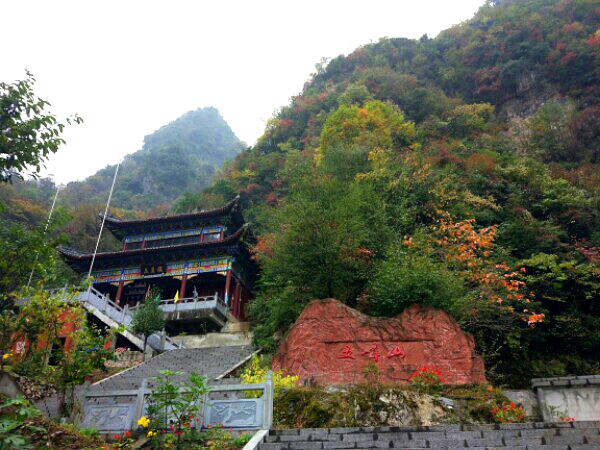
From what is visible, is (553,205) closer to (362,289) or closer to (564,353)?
(564,353)

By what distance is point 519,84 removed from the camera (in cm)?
3281

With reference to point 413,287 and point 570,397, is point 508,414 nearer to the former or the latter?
point 570,397

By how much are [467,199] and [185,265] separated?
15181 mm

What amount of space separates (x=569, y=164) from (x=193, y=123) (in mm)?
81362

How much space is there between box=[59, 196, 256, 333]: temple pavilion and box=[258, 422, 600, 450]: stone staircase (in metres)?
16.7

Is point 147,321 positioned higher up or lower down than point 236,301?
lower down

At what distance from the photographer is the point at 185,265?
2559 centimetres

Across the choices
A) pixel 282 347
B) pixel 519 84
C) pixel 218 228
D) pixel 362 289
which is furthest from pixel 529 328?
pixel 519 84

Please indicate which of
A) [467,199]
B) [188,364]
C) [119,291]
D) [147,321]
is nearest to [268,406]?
[188,364]

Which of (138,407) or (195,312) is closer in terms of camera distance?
(138,407)

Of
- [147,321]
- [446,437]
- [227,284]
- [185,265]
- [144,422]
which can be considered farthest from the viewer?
[185,265]

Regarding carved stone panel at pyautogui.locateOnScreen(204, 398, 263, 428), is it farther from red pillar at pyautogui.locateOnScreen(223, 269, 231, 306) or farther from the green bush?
red pillar at pyautogui.locateOnScreen(223, 269, 231, 306)

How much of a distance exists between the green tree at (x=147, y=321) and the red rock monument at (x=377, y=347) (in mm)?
7282

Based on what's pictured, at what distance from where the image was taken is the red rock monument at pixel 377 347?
1049 centimetres
